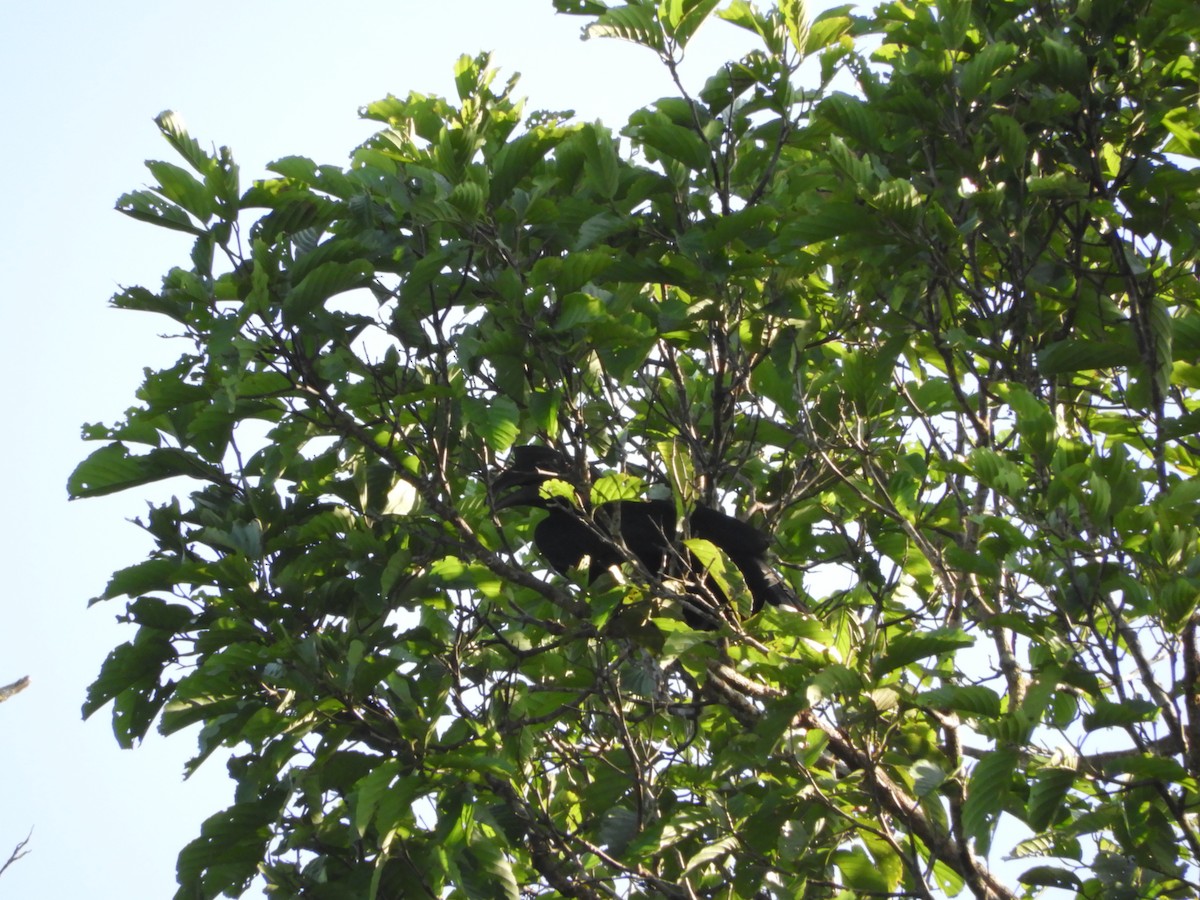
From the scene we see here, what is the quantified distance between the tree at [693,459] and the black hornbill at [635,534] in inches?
4.7

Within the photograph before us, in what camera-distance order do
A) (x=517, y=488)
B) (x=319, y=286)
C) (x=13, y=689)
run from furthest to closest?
1. (x=13, y=689)
2. (x=517, y=488)
3. (x=319, y=286)

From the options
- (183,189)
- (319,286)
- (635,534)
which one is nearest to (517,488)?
(635,534)

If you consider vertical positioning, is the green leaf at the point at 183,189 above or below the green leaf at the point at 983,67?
below

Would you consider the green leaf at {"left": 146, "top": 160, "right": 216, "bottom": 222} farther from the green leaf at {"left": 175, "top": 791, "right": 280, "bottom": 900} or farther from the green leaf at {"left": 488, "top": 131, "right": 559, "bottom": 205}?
the green leaf at {"left": 175, "top": 791, "right": 280, "bottom": 900}

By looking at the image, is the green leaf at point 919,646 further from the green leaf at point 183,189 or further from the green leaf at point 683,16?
the green leaf at point 183,189

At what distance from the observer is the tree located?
10.4 ft

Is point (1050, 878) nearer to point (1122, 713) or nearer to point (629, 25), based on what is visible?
point (1122, 713)

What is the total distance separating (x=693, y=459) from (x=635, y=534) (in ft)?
1.13

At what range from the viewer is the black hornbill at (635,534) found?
3678mm

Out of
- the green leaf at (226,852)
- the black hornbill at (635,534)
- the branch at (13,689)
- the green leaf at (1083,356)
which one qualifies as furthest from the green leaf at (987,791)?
the branch at (13,689)

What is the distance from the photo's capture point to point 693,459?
4082 millimetres

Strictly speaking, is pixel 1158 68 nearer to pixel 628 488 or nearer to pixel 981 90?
pixel 981 90

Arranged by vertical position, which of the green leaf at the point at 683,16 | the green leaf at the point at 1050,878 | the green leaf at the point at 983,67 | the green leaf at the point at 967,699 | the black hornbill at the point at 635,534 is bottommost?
the green leaf at the point at 1050,878

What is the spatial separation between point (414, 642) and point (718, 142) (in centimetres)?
174
